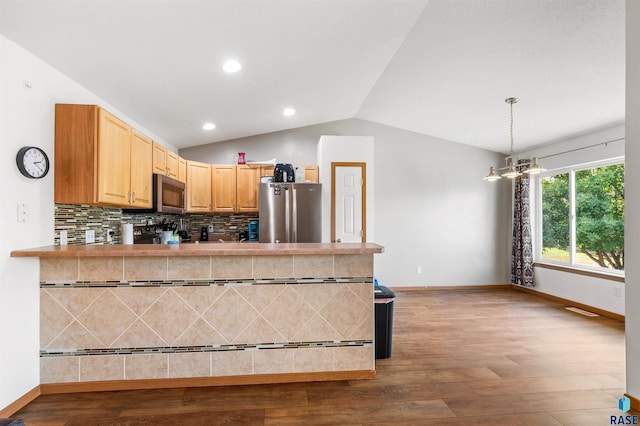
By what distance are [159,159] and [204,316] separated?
1.94 metres

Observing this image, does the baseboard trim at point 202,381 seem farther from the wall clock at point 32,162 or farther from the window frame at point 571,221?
the window frame at point 571,221

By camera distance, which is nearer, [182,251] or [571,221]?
[182,251]

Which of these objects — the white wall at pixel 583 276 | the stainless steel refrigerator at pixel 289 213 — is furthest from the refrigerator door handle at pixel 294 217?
the white wall at pixel 583 276

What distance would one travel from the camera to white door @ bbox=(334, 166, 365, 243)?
4.70m

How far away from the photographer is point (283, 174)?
445 cm

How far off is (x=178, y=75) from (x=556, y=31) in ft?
10.2

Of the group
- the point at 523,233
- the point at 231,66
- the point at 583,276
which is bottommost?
the point at 583,276

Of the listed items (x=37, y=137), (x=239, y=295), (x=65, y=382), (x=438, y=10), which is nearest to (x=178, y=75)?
(x=37, y=137)

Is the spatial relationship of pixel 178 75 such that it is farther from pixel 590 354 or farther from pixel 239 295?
pixel 590 354

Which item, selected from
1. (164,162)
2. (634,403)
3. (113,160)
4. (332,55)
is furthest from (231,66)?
(634,403)

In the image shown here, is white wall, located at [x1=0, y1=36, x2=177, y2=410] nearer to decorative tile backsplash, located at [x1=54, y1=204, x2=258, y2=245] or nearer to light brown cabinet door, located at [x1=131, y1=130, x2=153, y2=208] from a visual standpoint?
decorative tile backsplash, located at [x1=54, y1=204, x2=258, y2=245]

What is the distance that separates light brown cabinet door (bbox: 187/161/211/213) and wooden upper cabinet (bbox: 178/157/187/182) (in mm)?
82

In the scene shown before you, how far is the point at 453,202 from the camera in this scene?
5750mm

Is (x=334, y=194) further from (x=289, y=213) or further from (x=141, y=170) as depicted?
(x=141, y=170)
